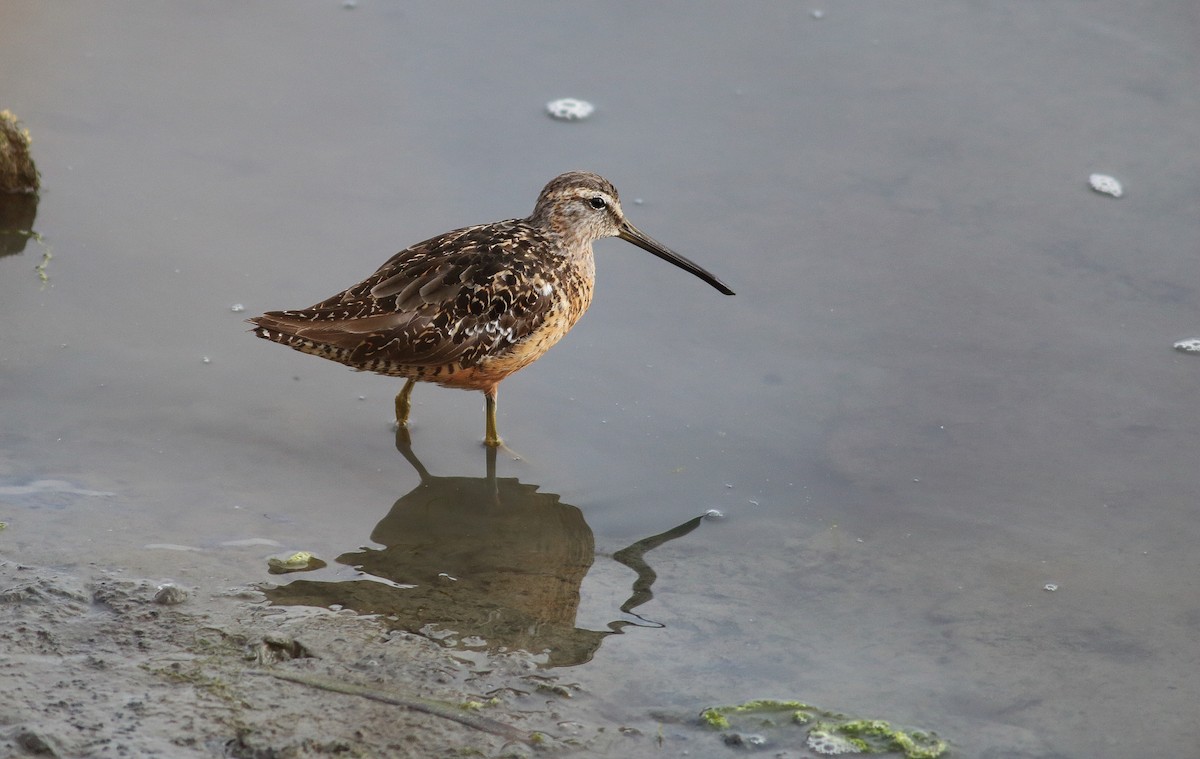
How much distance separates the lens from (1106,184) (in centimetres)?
647

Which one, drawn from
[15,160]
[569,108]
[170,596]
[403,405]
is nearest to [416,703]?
[170,596]

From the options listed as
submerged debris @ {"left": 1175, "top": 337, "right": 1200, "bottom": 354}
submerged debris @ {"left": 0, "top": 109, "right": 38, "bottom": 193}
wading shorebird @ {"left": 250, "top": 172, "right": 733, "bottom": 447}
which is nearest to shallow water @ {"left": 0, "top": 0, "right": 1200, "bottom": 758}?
submerged debris @ {"left": 1175, "top": 337, "right": 1200, "bottom": 354}

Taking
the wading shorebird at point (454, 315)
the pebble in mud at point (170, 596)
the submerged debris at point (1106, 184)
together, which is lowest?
the pebble in mud at point (170, 596)

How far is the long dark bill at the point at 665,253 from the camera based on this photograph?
5.54 metres

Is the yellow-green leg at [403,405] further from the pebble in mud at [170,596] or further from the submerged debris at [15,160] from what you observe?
the submerged debris at [15,160]

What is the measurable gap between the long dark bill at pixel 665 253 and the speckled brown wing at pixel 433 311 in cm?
61

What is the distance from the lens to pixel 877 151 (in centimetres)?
662

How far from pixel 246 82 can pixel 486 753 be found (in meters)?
4.57

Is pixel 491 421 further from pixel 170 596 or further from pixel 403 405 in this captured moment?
pixel 170 596

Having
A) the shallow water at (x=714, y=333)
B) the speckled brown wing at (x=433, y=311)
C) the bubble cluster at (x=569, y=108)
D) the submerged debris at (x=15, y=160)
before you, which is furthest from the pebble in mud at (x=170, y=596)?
the bubble cluster at (x=569, y=108)

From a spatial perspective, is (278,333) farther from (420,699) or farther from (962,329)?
(962,329)

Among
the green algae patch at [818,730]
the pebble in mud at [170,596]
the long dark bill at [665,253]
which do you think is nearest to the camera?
the green algae patch at [818,730]

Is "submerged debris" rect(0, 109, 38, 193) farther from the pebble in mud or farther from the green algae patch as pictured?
the green algae patch

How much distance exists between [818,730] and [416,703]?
107 cm
